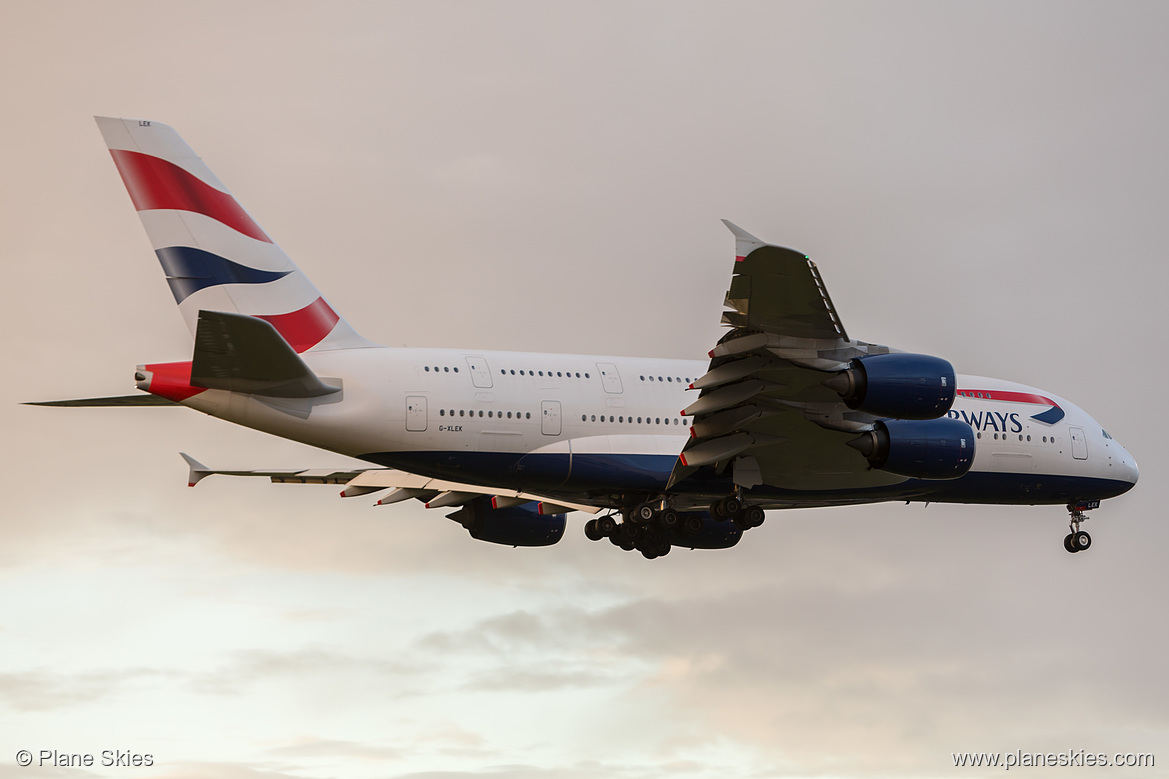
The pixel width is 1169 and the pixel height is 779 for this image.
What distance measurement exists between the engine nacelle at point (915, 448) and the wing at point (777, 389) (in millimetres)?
379

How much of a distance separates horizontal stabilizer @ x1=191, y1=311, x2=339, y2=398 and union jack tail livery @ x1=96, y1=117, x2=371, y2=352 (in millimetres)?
2106

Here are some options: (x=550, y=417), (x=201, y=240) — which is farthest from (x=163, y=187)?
(x=550, y=417)

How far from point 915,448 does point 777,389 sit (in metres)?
3.11

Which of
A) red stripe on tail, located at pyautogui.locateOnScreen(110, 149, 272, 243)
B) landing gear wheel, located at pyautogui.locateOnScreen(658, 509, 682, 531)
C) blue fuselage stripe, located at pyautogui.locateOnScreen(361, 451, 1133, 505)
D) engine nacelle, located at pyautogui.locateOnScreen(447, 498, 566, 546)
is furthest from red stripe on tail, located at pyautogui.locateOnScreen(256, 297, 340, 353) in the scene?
landing gear wheel, located at pyautogui.locateOnScreen(658, 509, 682, 531)

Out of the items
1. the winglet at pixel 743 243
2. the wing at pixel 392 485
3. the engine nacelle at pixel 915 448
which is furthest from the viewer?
the wing at pixel 392 485

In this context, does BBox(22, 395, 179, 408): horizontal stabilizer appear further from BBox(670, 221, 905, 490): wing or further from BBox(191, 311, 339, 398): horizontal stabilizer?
BBox(670, 221, 905, 490): wing

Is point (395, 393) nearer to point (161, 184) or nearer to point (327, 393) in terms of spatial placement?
point (327, 393)

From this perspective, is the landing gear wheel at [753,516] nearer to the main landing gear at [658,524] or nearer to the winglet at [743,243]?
the main landing gear at [658,524]

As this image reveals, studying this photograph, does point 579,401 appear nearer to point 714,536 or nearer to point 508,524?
point 508,524

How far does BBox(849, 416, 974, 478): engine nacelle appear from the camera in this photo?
23203mm

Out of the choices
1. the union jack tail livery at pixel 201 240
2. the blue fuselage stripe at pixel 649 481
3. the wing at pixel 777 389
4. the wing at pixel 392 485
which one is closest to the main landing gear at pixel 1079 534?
the blue fuselage stripe at pixel 649 481

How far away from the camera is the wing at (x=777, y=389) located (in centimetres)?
1894

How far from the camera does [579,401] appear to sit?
2367cm

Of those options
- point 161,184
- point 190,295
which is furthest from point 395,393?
point 161,184
